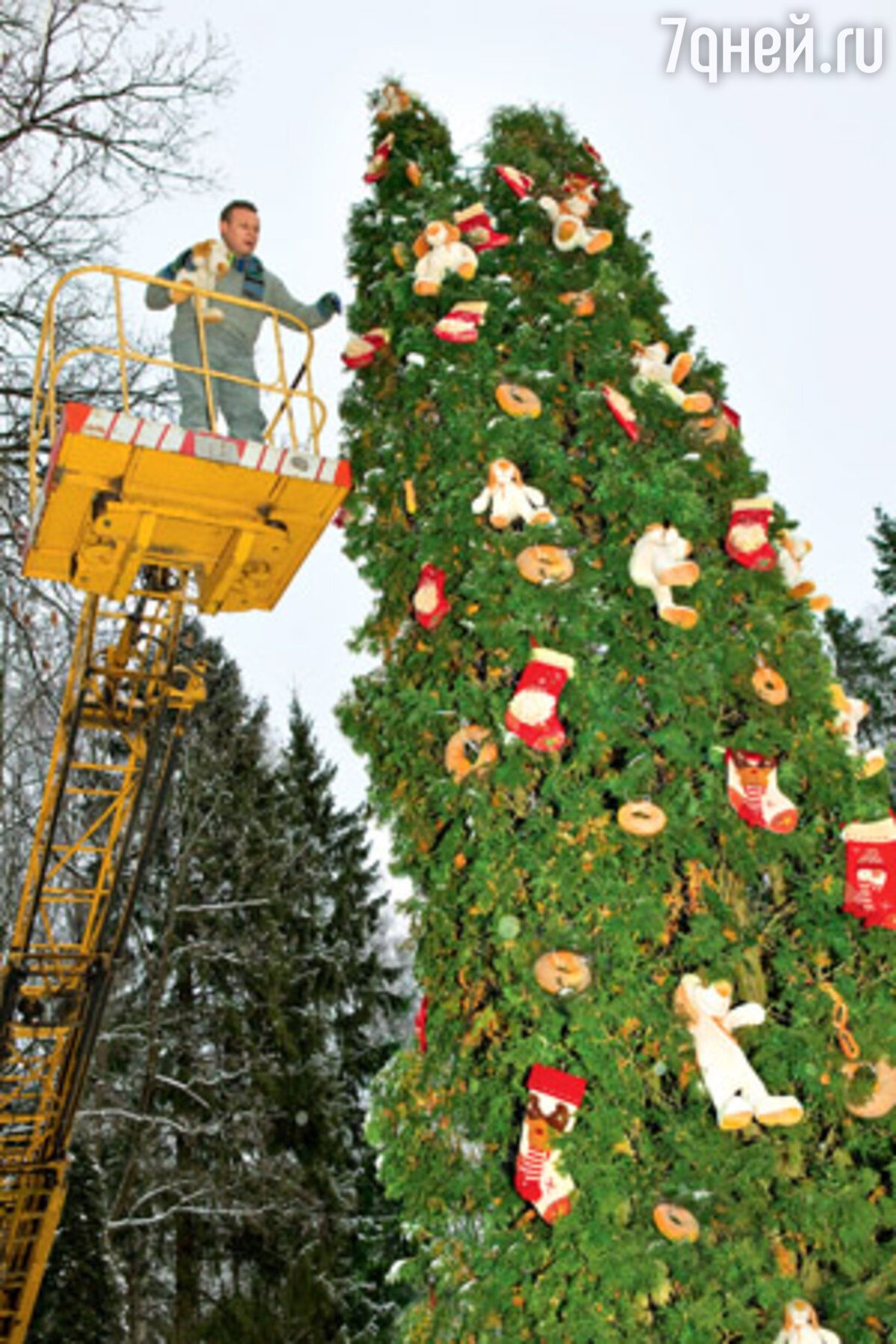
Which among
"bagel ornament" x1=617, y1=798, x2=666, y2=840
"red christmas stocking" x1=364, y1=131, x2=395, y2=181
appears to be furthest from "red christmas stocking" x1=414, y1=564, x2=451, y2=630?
"red christmas stocking" x1=364, y1=131, x2=395, y2=181

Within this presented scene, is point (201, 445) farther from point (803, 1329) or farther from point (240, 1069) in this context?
point (240, 1069)

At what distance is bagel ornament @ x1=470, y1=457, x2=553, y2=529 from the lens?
11.5ft

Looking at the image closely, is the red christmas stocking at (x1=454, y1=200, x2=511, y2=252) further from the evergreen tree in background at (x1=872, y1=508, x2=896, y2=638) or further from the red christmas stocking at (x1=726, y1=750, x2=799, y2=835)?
the evergreen tree in background at (x1=872, y1=508, x2=896, y2=638)

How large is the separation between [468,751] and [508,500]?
0.83 metres

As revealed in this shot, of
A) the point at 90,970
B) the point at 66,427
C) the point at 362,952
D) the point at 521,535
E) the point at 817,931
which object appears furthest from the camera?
the point at 362,952

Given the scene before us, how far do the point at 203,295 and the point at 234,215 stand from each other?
60 cm

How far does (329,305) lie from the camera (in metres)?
5.63

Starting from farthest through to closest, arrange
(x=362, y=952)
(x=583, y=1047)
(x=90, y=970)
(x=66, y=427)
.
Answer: (x=362, y=952) → (x=90, y=970) → (x=66, y=427) → (x=583, y=1047)

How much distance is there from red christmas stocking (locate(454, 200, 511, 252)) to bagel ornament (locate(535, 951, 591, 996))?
2.76m

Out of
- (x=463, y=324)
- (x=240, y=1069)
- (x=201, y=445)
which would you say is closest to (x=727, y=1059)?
(x=463, y=324)

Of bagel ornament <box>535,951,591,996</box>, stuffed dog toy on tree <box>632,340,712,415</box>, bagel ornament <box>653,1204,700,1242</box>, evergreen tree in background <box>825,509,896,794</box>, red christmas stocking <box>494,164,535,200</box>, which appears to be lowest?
bagel ornament <box>653,1204,700,1242</box>

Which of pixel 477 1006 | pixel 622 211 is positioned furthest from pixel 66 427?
pixel 477 1006

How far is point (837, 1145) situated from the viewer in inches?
116

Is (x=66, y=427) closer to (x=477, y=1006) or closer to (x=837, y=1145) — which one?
(x=477, y=1006)
